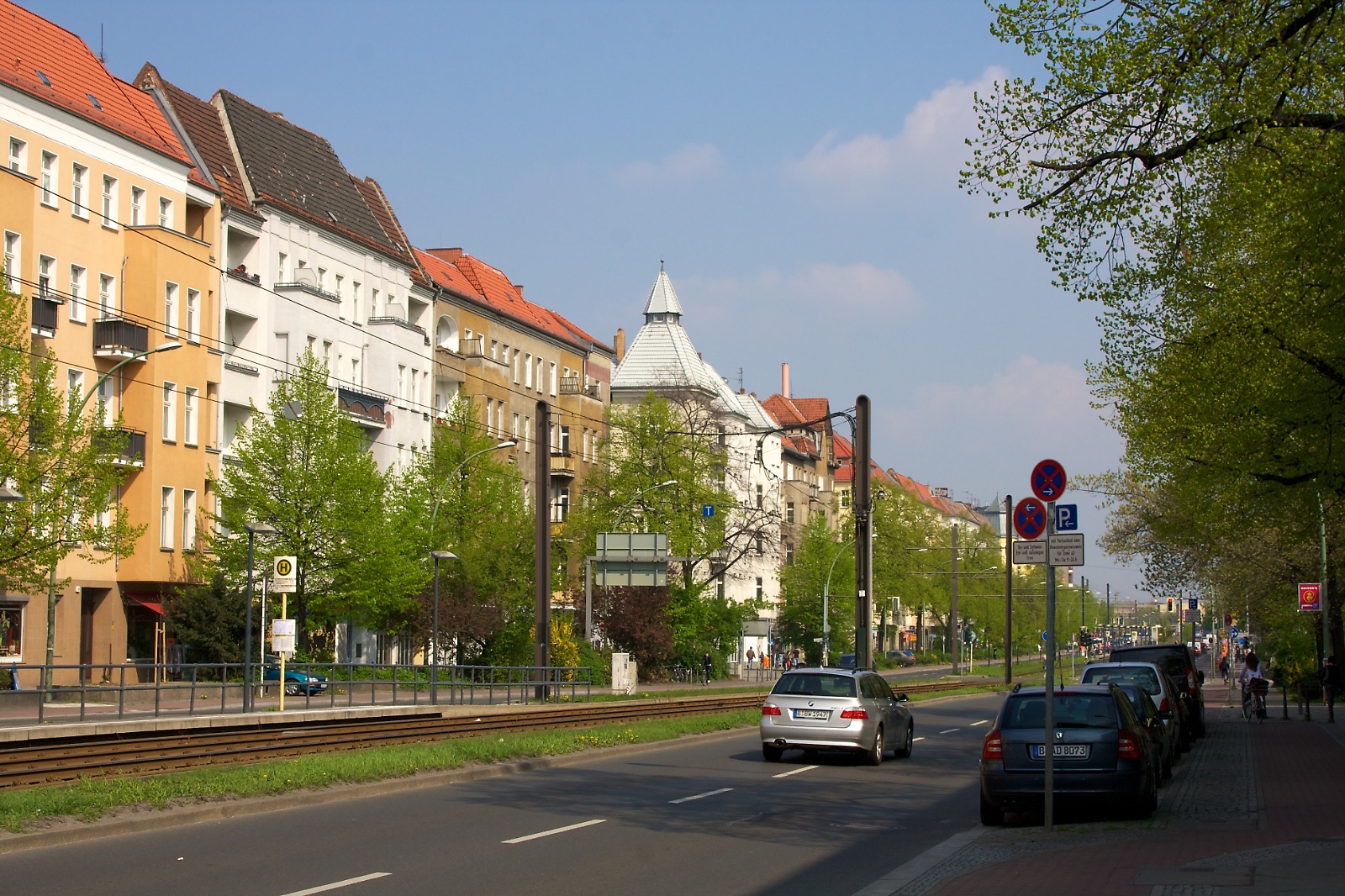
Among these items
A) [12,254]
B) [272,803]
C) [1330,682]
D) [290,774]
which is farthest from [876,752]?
[12,254]

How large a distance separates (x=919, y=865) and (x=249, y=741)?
50.8 feet

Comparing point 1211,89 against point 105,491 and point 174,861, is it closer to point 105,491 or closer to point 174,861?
point 174,861

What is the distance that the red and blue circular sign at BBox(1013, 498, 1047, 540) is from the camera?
688 inches

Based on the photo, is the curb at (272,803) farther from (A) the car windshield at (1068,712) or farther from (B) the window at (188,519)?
(B) the window at (188,519)

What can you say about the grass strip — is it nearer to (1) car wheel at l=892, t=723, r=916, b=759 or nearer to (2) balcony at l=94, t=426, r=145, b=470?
(1) car wheel at l=892, t=723, r=916, b=759

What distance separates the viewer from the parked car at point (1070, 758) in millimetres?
15852

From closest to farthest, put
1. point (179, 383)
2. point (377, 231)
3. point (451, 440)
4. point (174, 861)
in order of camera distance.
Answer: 1. point (174, 861)
2. point (179, 383)
3. point (451, 440)
4. point (377, 231)

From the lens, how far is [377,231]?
235 ft

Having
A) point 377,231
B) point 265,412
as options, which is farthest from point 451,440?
point 377,231

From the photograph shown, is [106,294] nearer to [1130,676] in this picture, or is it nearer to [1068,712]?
[1130,676]

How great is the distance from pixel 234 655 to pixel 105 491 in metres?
10.7

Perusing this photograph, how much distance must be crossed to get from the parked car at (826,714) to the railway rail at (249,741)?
23.2 feet

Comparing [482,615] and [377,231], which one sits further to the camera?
[377,231]

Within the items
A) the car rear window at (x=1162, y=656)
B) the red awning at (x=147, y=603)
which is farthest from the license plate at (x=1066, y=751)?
A: the red awning at (x=147, y=603)
